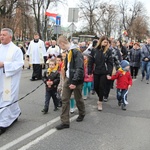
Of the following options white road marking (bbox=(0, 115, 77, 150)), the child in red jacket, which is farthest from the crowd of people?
white road marking (bbox=(0, 115, 77, 150))

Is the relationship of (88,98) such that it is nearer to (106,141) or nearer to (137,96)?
(137,96)

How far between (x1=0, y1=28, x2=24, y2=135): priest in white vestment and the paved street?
33cm

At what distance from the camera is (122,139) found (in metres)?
4.65

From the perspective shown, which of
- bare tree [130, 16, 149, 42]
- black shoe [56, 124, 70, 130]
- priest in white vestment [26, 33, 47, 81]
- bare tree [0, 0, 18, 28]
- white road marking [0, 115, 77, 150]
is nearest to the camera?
white road marking [0, 115, 77, 150]

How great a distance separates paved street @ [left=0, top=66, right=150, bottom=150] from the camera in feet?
14.2

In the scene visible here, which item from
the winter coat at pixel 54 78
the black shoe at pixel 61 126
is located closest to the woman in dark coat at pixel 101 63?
the winter coat at pixel 54 78

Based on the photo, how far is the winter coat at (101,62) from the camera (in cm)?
620

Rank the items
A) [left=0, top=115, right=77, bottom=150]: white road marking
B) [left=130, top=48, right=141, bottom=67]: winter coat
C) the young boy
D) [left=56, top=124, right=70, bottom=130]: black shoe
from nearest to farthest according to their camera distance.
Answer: [left=0, top=115, right=77, bottom=150]: white road marking, [left=56, top=124, right=70, bottom=130]: black shoe, the young boy, [left=130, top=48, right=141, bottom=67]: winter coat

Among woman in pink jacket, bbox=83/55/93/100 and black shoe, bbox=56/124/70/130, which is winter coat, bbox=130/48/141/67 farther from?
black shoe, bbox=56/124/70/130

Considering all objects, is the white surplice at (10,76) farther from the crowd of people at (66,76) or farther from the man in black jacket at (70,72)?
the man in black jacket at (70,72)

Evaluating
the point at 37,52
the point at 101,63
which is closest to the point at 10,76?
the point at 101,63

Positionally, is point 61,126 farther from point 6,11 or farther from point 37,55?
point 6,11

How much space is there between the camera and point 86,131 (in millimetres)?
4980

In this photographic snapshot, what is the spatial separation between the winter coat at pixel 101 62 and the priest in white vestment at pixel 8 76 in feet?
6.32
